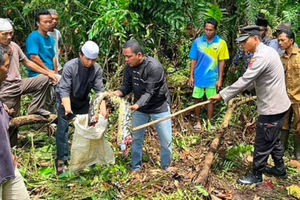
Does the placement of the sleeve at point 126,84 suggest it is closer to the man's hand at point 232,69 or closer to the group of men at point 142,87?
the group of men at point 142,87

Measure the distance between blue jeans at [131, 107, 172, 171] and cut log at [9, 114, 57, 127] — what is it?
1.24m

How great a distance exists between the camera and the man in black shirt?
4.49m

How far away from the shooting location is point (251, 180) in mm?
4871

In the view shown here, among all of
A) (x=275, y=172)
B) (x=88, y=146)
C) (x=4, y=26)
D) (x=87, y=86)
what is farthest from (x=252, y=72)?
(x=4, y=26)

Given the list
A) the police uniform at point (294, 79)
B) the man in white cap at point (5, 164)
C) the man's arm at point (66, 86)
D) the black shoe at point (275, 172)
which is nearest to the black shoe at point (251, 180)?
the black shoe at point (275, 172)

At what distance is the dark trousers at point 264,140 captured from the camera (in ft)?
15.4

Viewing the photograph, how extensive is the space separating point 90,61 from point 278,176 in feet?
8.70

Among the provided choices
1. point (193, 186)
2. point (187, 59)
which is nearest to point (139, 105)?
point (193, 186)

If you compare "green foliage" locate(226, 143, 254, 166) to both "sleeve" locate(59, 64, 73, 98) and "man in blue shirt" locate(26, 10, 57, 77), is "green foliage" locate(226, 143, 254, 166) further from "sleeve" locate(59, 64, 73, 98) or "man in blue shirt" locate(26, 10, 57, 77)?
"man in blue shirt" locate(26, 10, 57, 77)

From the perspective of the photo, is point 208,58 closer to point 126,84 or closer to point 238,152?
point 238,152

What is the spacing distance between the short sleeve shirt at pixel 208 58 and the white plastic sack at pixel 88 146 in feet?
7.02

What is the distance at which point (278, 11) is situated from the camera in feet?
23.8

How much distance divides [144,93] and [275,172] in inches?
74.4

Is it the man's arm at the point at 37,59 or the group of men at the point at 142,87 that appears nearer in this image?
the group of men at the point at 142,87
